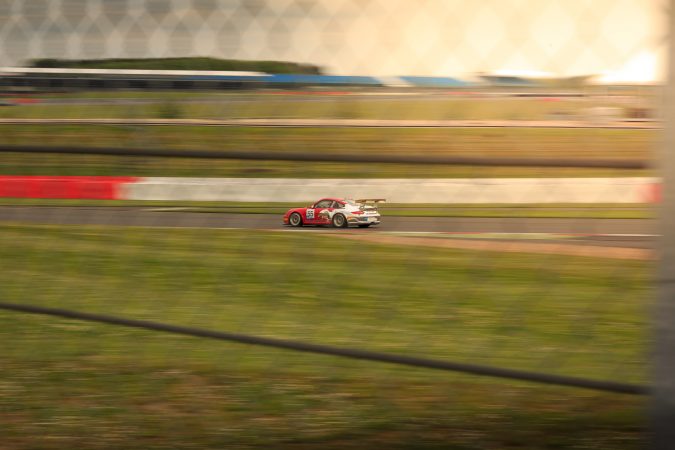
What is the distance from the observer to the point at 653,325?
2.03 metres

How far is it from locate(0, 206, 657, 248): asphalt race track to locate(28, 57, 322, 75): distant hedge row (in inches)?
20.0

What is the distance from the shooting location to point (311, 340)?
3.57 m

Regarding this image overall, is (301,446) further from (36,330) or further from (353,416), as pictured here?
(36,330)

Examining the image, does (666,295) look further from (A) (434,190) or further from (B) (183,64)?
(B) (183,64)

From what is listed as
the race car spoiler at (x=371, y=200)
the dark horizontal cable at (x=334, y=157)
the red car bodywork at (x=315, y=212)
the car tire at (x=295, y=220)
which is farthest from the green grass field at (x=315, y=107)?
the car tire at (x=295, y=220)

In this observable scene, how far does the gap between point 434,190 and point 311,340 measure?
1387mm

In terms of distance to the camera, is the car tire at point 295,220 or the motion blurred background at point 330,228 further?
the car tire at point 295,220

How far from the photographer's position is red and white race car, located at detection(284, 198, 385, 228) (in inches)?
102

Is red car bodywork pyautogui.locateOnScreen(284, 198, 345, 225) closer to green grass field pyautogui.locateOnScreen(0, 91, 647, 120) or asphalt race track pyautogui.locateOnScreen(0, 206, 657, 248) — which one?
asphalt race track pyautogui.locateOnScreen(0, 206, 657, 248)

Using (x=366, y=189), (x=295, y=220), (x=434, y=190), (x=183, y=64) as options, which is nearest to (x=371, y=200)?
(x=366, y=189)

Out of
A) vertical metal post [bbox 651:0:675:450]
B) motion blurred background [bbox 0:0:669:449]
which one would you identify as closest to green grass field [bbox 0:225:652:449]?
motion blurred background [bbox 0:0:669:449]

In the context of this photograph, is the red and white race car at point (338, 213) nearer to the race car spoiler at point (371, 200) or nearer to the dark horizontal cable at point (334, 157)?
the race car spoiler at point (371, 200)

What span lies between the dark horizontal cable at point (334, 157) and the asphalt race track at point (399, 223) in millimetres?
208

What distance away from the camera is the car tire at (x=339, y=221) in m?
2.74
